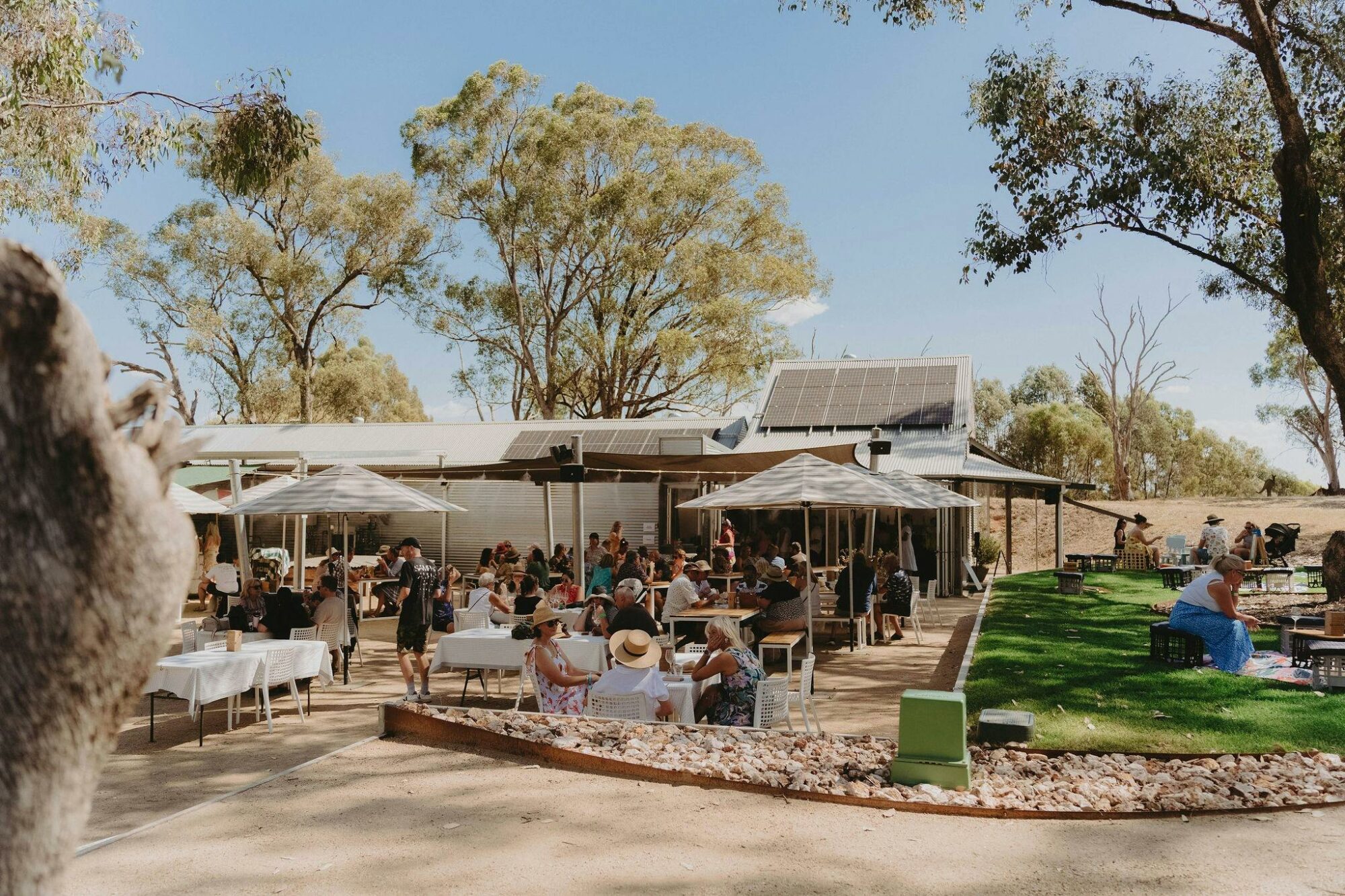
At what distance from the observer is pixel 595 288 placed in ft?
128

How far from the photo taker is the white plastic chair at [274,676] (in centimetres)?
875

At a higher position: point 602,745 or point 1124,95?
point 1124,95

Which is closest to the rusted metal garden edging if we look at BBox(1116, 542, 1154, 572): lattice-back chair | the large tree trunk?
the large tree trunk

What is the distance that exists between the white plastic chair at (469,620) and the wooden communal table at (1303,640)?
802cm

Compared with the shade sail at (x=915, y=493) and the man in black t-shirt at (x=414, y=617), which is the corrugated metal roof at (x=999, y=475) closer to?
the shade sail at (x=915, y=493)

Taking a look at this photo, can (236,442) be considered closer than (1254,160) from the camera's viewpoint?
No

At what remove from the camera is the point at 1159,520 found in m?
31.8

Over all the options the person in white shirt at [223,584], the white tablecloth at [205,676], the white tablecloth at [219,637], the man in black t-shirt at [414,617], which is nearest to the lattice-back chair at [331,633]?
the white tablecloth at [219,637]

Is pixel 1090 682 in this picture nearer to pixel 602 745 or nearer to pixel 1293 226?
pixel 602 745

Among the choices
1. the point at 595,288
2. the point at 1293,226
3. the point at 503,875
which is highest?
the point at 595,288

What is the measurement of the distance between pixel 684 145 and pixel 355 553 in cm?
2156

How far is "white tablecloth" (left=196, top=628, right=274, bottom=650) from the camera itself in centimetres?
1002

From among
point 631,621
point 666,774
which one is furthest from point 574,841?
point 631,621

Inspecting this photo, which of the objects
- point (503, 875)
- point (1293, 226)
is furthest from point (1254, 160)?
point (503, 875)
